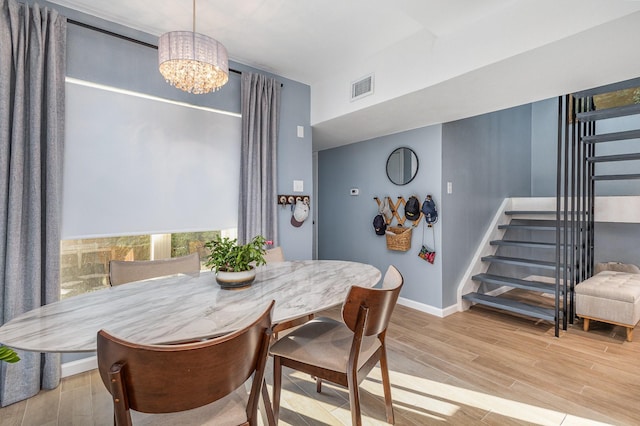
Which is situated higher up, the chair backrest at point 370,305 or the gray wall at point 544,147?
the gray wall at point 544,147

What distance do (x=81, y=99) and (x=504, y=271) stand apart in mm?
4911

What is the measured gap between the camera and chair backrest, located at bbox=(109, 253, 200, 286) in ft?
5.94

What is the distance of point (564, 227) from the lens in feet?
9.93

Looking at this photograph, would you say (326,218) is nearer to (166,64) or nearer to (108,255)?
(108,255)

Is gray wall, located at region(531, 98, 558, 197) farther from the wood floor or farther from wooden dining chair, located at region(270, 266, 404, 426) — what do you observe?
wooden dining chair, located at region(270, 266, 404, 426)

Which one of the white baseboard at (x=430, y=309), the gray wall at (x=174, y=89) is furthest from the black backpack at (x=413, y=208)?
the gray wall at (x=174, y=89)

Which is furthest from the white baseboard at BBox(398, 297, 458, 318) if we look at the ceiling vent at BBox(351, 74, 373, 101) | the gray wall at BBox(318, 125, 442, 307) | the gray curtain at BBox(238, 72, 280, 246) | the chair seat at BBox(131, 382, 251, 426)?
the chair seat at BBox(131, 382, 251, 426)

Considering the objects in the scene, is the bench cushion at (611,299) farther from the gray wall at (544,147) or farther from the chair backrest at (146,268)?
the chair backrest at (146,268)

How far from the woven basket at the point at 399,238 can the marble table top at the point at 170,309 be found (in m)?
1.84

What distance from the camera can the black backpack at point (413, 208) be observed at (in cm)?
351

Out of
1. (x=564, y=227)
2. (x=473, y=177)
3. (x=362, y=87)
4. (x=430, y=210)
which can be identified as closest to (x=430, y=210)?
(x=430, y=210)

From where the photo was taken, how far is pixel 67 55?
7.22 feet

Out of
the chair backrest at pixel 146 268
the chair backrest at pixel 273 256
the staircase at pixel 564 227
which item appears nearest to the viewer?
the chair backrest at pixel 146 268

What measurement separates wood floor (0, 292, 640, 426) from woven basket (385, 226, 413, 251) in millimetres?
1062
